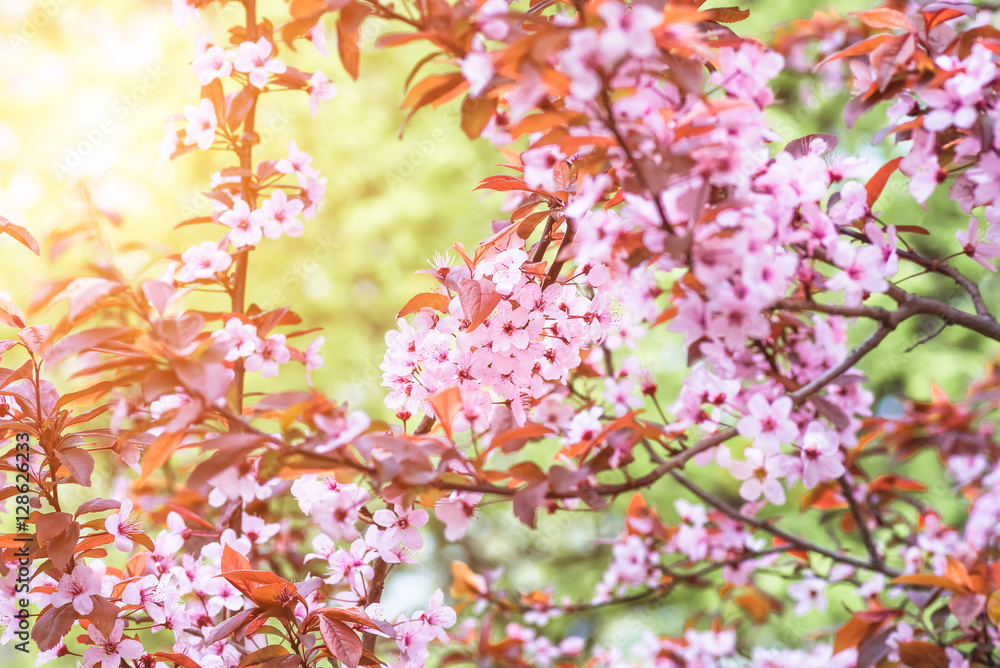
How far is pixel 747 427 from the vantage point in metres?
0.95

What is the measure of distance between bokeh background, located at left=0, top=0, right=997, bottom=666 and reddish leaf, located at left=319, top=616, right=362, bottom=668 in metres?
2.52

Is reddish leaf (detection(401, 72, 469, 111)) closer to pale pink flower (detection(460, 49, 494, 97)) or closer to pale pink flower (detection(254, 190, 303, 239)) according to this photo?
pale pink flower (detection(460, 49, 494, 97))

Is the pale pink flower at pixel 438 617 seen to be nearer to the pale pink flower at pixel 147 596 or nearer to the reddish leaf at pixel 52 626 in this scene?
the pale pink flower at pixel 147 596

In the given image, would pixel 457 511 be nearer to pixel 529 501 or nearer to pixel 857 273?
pixel 529 501

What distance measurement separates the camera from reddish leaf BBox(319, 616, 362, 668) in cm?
95

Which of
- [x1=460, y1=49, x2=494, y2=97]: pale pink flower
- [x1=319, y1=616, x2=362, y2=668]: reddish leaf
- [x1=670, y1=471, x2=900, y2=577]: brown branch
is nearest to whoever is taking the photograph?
[x1=460, y1=49, x2=494, y2=97]: pale pink flower

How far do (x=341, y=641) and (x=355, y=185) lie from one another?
381 centimetres

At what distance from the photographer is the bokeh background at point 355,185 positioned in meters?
3.71

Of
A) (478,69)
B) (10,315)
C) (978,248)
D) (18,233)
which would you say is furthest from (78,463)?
(978,248)

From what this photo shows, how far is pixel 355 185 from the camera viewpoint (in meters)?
4.48

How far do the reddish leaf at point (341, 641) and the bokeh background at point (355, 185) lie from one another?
252 centimetres

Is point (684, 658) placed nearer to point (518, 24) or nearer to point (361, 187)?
point (518, 24)

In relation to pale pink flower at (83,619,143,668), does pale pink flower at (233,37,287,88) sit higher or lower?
higher

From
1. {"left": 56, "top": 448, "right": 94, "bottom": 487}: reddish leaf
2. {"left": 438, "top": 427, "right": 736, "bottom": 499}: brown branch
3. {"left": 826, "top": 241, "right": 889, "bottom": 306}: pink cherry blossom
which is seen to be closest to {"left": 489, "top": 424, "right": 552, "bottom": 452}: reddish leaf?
{"left": 438, "top": 427, "right": 736, "bottom": 499}: brown branch
